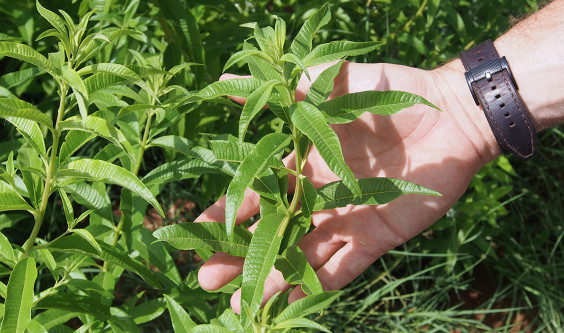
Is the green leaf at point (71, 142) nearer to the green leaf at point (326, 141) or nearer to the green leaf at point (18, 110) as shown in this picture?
the green leaf at point (18, 110)

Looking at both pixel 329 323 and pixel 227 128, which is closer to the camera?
pixel 227 128

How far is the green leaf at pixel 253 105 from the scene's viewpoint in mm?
1299

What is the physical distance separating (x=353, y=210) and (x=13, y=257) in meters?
1.07

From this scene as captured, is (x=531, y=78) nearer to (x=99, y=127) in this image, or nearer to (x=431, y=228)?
(x=431, y=228)

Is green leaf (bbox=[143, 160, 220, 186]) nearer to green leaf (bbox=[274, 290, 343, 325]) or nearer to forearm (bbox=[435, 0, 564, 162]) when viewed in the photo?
green leaf (bbox=[274, 290, 343, 325])

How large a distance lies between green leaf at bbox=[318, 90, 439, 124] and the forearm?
0.82 m

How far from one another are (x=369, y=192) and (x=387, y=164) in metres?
0.59

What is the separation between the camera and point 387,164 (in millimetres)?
2072

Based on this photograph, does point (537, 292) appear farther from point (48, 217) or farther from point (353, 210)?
point (48, 217)

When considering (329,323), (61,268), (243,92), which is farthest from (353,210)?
(329,323)

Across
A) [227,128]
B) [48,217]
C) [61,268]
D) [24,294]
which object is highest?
[227,128]

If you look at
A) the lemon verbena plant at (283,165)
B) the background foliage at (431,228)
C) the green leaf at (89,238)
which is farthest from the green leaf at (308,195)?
the background foliage at (431,228)

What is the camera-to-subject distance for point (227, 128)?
7.50 ft

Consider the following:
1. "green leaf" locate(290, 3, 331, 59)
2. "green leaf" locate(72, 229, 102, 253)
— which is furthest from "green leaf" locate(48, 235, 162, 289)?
"green leaf" locate(290, 3, 331, 59)
